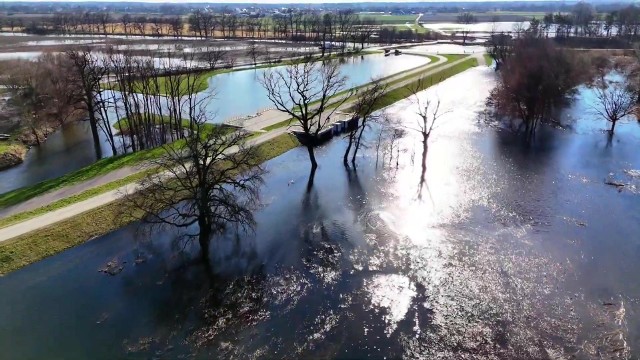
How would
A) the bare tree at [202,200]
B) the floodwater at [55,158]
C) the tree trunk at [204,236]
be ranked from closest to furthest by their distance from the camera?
the bare tree at [202,200] → the tree trunk at [204,236] → the floodwater at [55,158]

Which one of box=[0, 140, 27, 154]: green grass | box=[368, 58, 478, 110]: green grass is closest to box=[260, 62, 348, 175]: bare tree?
box=[368, 58, 478, 110]: green grass

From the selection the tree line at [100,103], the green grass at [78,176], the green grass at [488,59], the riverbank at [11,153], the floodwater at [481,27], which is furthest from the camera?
the floodwater at [481,27]

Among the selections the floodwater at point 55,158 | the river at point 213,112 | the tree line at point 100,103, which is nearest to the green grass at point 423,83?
the river at point 213,112

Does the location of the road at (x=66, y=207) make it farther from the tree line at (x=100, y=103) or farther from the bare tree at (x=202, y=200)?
the tree line at (x=100, y=103)

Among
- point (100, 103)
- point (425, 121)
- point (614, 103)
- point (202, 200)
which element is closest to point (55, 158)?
point (100, 103)

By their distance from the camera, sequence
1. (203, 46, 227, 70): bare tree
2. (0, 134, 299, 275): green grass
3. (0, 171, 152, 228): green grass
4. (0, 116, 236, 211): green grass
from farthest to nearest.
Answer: (203, 46, 227, 70): bare tree → (0, 116, 236, 211): green grass → (0, 171, 152, 228): green grass → (0, 134, 299, 275): green grass

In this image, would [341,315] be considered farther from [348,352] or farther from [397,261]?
[397,261]

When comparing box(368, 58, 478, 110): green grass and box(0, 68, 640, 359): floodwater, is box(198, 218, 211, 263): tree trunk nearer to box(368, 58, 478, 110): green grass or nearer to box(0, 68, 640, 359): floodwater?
box(0, 68, 640, 359): floodwater
